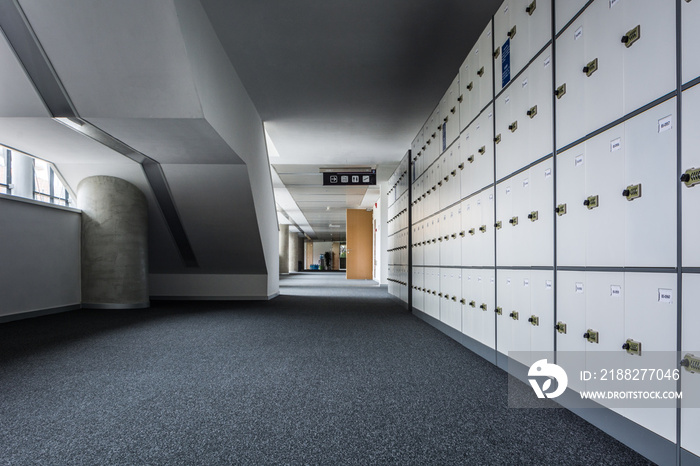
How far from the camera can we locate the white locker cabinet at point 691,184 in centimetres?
146

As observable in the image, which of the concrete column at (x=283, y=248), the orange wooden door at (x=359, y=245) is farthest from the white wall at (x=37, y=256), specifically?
the concrete column at (x=283, y=248)

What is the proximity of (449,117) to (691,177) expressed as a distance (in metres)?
3.45

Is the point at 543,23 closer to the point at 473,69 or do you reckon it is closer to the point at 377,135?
the point at 473,69

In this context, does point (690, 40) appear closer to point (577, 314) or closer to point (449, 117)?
point (577, 314)

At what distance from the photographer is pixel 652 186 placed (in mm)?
1665

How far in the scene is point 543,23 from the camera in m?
2.57

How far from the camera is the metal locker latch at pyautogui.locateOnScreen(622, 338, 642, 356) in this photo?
1.74 m

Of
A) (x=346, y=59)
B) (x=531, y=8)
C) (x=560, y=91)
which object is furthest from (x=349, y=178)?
(x=560, y=91)

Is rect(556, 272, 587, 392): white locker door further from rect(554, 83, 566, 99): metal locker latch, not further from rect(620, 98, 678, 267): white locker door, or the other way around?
rect(554, 83, 566, 99): metal locker latch

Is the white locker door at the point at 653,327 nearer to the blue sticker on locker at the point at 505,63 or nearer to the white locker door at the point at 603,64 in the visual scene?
the white locker door at the point at 603,64

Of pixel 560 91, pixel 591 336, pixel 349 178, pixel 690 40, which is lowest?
pixel 591 336

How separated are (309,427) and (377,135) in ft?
21.3

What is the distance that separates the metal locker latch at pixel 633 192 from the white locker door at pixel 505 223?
1.16 metres

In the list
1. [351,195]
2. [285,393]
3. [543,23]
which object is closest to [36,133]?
[285,393]
